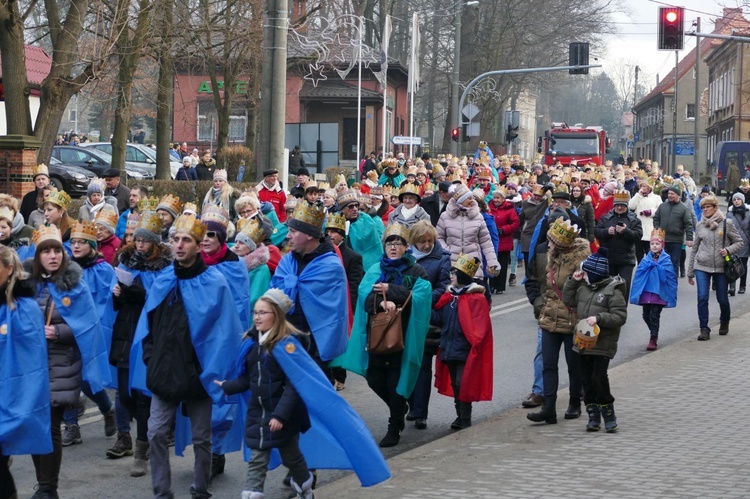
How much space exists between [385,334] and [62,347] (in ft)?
8.02

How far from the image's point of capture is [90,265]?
855 centimetres

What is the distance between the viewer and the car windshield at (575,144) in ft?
170

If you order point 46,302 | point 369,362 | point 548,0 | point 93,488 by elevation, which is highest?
point 548,0

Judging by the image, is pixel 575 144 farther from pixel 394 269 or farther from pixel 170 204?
pixel 394 269

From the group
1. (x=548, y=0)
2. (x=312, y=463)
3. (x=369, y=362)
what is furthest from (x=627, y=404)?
(x=548, y=0)

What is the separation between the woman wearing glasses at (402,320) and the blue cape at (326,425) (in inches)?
70.2

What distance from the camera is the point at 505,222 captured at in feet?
61.4

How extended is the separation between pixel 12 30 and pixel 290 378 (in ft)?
51.6

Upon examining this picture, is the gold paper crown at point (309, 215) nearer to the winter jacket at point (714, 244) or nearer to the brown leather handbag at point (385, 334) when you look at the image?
the brown leather handbag at point (385, 334)

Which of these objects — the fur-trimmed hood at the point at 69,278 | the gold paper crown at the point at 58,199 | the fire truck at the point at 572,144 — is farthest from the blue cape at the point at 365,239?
the fire truck at the point at 572,144

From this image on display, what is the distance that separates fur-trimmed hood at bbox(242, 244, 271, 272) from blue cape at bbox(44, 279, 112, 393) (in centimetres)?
233

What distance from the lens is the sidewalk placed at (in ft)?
24.2

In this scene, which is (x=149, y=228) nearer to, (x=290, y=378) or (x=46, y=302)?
(x=46, y=302)

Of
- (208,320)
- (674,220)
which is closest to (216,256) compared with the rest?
(208,320)
